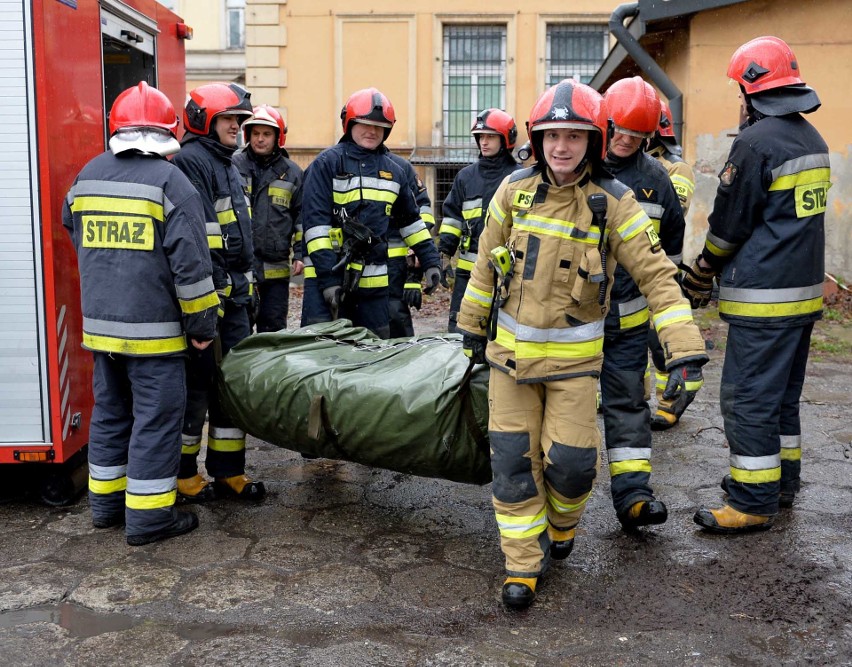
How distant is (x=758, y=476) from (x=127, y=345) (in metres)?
2.87

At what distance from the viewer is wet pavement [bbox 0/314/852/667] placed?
3188 millimetres

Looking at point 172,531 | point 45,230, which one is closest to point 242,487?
point 172,531

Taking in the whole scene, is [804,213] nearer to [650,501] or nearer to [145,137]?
[650,501]

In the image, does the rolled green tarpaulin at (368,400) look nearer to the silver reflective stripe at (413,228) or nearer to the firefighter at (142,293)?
the firefighter at (142,293)

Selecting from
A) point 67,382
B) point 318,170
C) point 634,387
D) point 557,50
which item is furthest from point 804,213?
point 557,50

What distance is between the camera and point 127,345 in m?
4.05

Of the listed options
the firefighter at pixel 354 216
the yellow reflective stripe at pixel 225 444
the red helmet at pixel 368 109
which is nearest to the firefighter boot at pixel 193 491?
the yellow reflective stripe at pixel 225 444

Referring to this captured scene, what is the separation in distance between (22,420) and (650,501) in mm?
2925

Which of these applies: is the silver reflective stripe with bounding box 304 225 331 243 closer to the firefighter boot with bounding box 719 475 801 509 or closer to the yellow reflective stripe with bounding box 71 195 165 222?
the yellow reflective stripe with bounding box 71 195 165 222

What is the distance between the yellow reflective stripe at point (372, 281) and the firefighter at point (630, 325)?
1.74 meters

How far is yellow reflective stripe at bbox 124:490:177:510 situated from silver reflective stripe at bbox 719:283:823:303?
8.93 ft

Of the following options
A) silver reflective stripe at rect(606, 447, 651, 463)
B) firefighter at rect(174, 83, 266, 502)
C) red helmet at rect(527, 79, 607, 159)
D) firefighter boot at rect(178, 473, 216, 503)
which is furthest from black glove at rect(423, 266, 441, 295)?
red helmet at rect(527, 79, 607, 159)

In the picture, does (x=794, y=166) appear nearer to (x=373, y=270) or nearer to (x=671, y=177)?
(x=671, y=177)

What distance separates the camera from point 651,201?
14.2 feet
